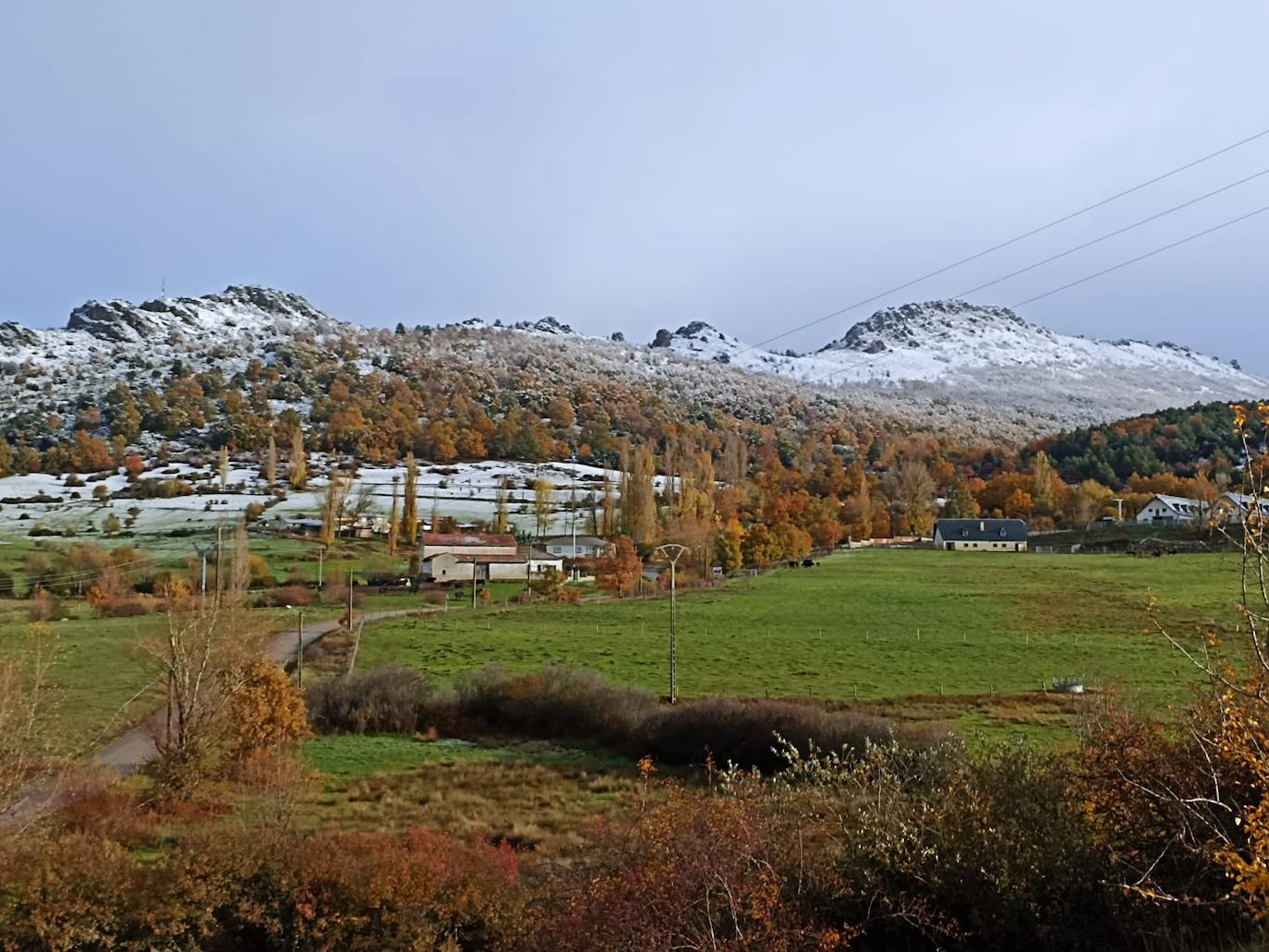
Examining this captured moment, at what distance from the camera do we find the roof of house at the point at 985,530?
10588cm

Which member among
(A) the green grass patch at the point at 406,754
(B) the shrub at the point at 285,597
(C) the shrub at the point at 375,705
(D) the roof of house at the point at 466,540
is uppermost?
(D) the roof of house at the point at 466,540

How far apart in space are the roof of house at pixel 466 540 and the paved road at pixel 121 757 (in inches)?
1543

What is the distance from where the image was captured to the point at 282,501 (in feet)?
418

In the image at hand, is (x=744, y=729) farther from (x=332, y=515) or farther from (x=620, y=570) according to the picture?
(x=332, y=515)

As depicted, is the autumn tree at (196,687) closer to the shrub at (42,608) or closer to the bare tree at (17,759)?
the bare tree at (17,759)

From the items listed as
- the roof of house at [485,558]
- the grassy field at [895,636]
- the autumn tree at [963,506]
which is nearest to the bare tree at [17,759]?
the grassy field at [895,636]

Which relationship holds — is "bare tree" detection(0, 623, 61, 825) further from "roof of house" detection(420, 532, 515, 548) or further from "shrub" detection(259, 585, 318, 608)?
"roof of house" detection(420, 532, 515, 548)

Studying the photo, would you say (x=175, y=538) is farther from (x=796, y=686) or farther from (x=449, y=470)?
(x=796, y=686)

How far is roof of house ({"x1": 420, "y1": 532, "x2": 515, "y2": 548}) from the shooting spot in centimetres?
9469

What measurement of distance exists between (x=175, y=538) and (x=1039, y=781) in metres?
105

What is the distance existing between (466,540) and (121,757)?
67.3 m

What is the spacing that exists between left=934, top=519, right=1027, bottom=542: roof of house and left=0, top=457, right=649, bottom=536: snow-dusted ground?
1573 inches

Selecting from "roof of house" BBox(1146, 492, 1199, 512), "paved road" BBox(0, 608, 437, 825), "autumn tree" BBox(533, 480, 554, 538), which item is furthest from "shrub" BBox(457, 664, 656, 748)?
"roof of house" BBox(1146, 492, 1199, 512)

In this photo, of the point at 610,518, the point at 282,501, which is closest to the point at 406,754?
the point at 610,518
